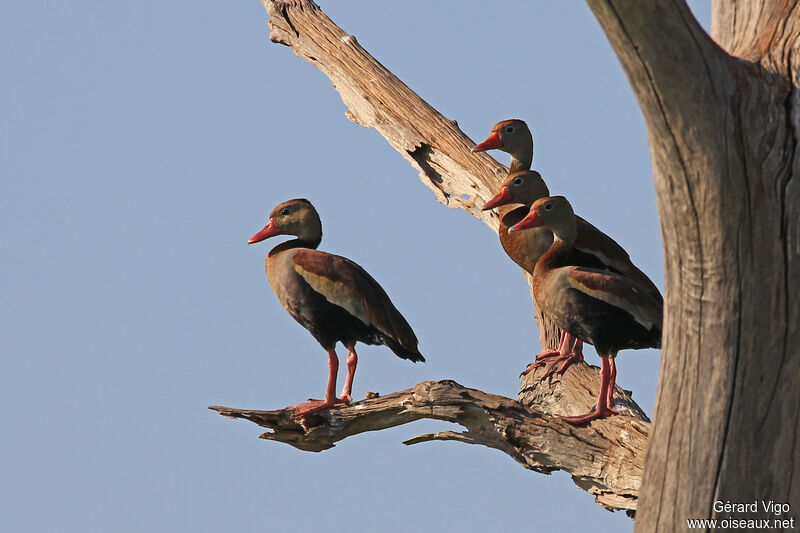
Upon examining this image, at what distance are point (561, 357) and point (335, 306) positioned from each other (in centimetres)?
163

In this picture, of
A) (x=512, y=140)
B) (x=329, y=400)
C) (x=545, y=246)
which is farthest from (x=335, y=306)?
(x=512, y=140)

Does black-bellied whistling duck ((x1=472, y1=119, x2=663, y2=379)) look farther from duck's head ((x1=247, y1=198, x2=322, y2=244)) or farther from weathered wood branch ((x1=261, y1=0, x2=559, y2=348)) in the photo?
duck's head ((x1=247, y1=198, x2=322, y2=244))

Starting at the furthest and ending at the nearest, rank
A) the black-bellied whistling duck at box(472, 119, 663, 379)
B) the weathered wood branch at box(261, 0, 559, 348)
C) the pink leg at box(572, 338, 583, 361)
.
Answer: the weathered wood branch at box(261, 0, 559, 348) < the pink leg at box(572, 338, 583, 361) < the black-bellied whistling duck at box(472, 119, 663, 379)

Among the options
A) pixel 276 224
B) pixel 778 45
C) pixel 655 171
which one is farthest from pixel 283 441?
pixel 778 45

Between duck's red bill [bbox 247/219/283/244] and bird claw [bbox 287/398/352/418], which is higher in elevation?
duck's red bill [bbox 247/219/283/244]

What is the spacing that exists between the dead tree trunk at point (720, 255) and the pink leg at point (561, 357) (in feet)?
9.30

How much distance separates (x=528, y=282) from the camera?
26.6 ft

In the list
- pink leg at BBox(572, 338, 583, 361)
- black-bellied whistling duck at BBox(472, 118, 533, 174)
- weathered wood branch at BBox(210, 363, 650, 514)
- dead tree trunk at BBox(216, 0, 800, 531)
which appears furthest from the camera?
black-bellied whistling duck at BBox(472, 118, 533, 174)

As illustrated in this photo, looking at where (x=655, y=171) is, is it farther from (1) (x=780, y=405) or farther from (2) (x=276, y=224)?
(2) (x=276, y=224)

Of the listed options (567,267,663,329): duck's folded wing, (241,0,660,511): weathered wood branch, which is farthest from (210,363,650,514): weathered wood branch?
(567,267,663,329): duck's folded wing

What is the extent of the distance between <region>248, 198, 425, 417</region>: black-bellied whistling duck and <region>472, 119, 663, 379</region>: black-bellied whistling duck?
3.58 feet

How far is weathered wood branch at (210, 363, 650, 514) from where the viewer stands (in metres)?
5.32

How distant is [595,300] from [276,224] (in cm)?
218

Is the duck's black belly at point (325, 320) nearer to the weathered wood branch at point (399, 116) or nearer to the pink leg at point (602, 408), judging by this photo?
the pink leg at point (602, 408)
